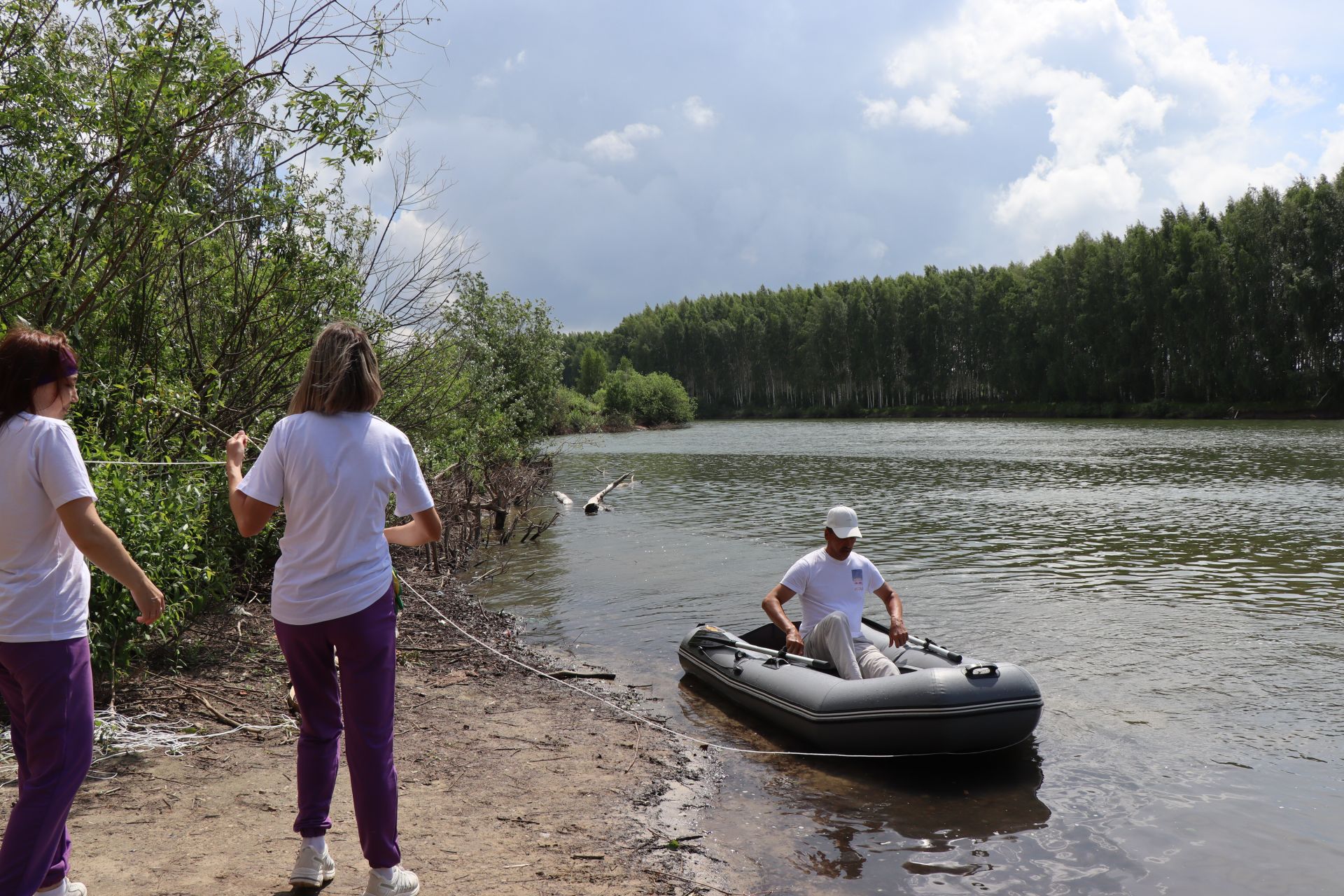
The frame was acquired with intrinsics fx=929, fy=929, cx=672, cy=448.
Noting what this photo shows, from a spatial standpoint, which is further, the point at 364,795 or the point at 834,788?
the point at 834,788

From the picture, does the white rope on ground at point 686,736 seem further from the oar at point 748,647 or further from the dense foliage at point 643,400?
the dense foliage at point 643,400

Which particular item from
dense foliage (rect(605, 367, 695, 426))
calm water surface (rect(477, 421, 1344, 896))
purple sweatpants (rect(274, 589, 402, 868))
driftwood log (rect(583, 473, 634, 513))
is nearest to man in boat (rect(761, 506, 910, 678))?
calm water surface (rect(477, 421, 1344, 896))

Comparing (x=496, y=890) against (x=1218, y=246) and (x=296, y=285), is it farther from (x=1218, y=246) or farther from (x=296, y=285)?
(x=1218, y=246)

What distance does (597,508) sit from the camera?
22203 mm

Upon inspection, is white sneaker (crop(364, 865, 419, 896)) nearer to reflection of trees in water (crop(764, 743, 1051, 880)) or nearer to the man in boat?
reflection of trees in water (crop(764, 743, 1051, 880))

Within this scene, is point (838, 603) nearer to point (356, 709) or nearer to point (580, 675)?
point (580, 675)

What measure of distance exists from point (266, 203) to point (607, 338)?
114 metres

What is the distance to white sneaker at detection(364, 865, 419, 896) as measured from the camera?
128 inches

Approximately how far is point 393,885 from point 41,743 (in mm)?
1220

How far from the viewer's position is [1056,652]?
9297 mm

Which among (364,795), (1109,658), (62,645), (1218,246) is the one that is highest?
(1218,246)

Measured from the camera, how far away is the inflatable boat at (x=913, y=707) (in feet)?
19.7

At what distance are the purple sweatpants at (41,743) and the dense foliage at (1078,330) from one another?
6165cm

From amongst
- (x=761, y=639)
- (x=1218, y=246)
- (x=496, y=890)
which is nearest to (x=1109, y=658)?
(x=761, y=639)
